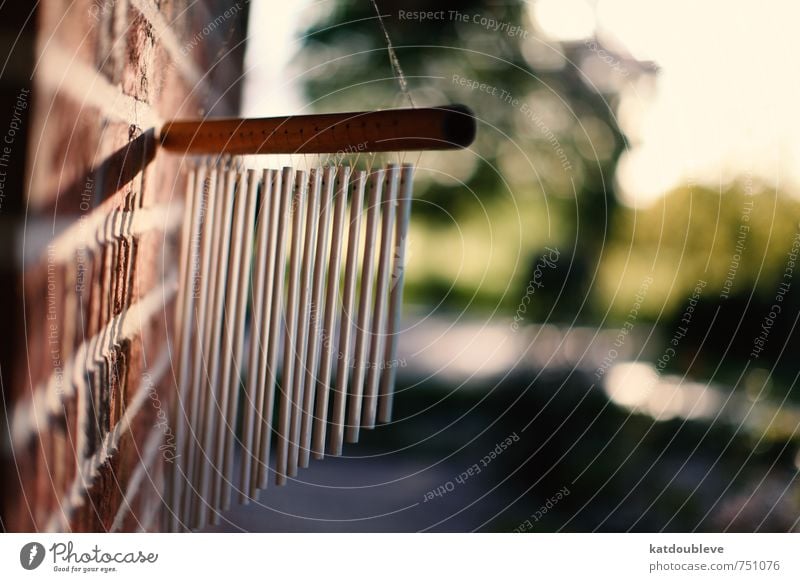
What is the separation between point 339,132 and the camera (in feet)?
3.20

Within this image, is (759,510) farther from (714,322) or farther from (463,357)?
(463,357)

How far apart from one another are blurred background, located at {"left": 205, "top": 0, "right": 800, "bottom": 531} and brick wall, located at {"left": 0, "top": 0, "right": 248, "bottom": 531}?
3.12 ft

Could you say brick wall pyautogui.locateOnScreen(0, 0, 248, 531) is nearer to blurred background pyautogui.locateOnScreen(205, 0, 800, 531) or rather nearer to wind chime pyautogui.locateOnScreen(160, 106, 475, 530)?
wind chime pyautogui.locateOnScreen(160, 106, 475, 530)

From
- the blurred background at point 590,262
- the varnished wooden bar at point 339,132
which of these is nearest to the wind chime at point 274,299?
the varnished wooden bar at point 339,132

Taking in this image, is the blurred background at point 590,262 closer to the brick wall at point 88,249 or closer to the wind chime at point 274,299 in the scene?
the brick wall at point 88,249

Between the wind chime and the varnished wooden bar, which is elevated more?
the varnished wooden bar

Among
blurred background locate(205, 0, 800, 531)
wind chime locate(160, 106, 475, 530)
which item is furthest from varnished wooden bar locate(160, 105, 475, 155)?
blurred background locate(205, 0, 800, 531)

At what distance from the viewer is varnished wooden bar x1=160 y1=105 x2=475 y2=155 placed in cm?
92

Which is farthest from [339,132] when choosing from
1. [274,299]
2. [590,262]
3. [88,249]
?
[590,262]

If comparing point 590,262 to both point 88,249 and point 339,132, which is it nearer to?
point 339,132

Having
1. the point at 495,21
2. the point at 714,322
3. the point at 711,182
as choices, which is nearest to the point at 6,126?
the point at 495,21

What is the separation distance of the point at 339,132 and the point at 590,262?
64.6 inches

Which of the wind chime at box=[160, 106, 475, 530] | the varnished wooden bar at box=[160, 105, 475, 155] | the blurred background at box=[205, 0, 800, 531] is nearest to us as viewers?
the varnished wooden bar at box=[160, 105, 475, 155]

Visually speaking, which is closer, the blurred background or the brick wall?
the brick wall
